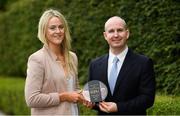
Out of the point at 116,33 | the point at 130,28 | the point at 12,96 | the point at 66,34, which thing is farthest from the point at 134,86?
the point at 12,96

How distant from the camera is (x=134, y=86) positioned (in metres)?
4.88

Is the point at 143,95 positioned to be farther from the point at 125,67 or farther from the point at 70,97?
the point at 70,97

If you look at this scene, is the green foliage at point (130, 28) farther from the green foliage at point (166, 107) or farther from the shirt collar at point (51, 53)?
the shirt collar at point (51, 53)

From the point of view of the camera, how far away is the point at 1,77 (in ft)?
54.8

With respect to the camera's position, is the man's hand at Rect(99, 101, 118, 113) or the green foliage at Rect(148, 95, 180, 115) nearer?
the man's hand at Rect(99, 101, 118, 113)

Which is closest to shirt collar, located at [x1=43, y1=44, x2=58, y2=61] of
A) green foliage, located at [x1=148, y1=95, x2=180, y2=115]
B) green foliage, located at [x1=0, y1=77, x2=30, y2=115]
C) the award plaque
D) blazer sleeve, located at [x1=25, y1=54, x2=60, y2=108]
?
blazer sleeve, located at [x1=25, y1=54, x2=60, y2=108]

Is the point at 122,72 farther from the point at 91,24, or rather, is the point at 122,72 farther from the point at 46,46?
the point at 91,24

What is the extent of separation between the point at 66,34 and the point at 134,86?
1.02m

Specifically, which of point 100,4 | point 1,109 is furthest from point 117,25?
point 1,109

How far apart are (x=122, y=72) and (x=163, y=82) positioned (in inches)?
152

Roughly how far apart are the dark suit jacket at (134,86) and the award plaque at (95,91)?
0.05m

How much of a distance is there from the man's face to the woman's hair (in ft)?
2.31

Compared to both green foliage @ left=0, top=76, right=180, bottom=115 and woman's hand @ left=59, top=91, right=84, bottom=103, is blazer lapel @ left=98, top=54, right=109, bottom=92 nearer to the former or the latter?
woman's hand @ left=59, top=91, right=84, bottom=103

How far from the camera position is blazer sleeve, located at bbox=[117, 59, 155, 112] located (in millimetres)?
4793
